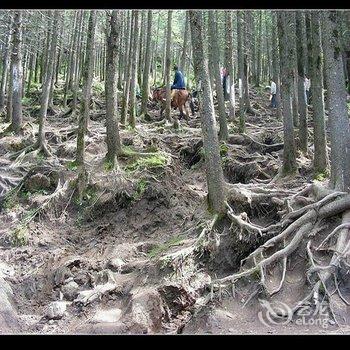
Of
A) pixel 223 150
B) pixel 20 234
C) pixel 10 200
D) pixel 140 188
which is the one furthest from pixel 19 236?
pixel 223 150

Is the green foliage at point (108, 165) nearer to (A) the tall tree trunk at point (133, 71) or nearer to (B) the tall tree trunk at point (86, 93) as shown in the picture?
(B) the tall tree trunk at point (86, 93)

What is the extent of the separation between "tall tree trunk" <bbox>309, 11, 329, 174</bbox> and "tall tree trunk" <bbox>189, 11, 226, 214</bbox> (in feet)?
8.46

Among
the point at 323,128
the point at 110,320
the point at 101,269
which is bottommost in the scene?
the point at 110,320

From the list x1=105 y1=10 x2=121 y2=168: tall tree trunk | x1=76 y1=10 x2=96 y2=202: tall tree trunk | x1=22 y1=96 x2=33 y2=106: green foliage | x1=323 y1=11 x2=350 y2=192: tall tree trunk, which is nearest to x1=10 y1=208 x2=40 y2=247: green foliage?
x1=76 y1=10 x2=96 y2=202: tall tree trunk

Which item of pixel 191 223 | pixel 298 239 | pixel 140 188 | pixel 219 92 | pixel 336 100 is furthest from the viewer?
pixel 219 92

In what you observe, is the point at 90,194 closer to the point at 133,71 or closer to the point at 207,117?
the point at 207,117

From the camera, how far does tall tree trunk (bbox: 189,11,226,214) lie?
23.4ft

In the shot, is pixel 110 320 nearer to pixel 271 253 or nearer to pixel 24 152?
pixel 271 253

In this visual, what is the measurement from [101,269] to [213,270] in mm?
1986

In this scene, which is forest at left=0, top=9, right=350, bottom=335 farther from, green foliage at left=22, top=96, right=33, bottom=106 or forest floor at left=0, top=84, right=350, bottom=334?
green foliage at left=22, top=96, right=33, bottom=106

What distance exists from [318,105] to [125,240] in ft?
14.7

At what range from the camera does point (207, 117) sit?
719 centimetres

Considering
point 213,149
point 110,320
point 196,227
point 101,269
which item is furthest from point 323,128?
point 110,320
